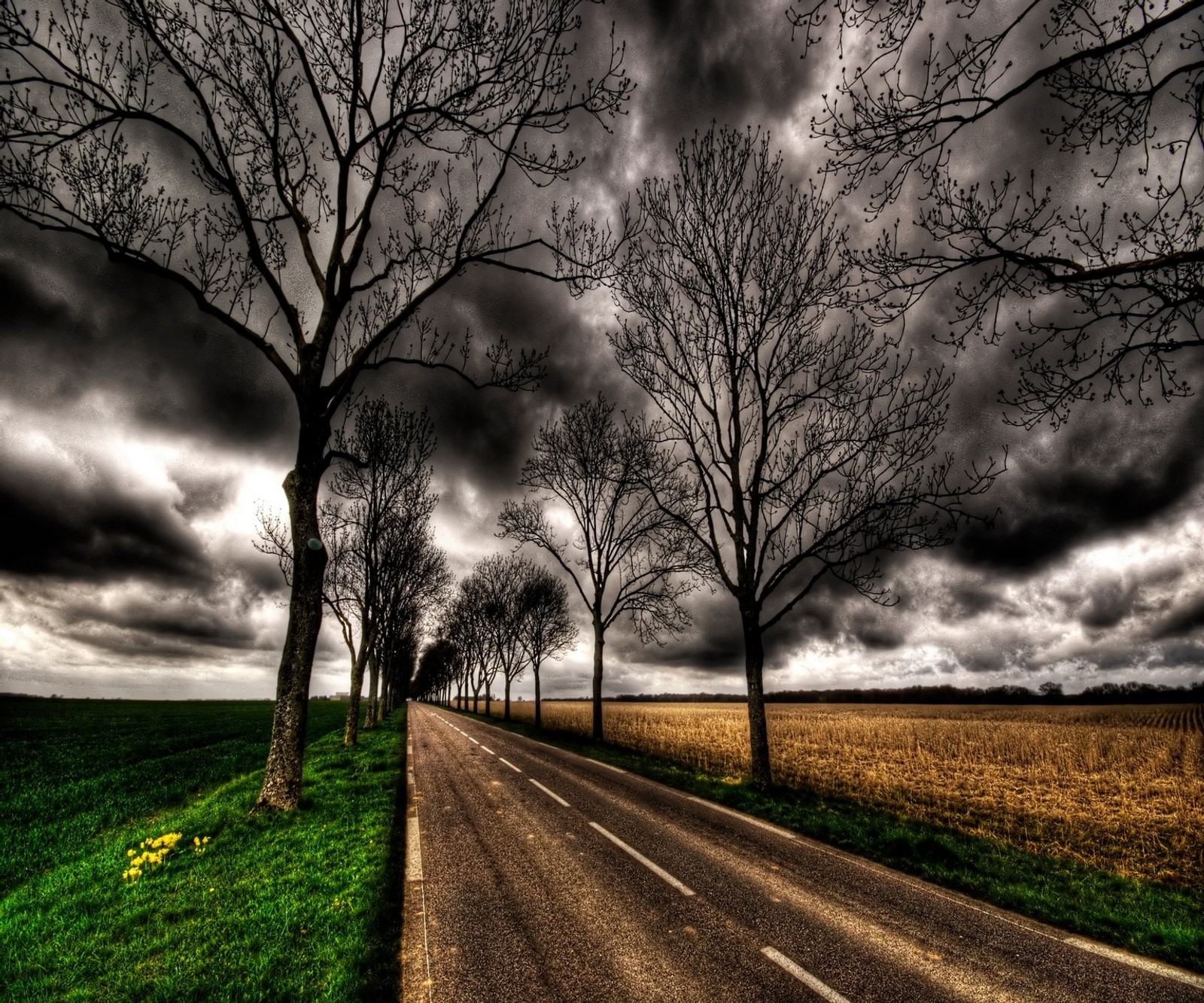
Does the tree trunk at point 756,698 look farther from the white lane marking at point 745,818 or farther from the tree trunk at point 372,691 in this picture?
the tree trunk at point 372,691

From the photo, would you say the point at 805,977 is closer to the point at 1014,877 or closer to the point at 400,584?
the point at 1014,877

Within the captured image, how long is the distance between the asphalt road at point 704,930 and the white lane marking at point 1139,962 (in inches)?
0.8

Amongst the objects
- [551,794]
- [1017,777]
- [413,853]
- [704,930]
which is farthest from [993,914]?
[1017,777]

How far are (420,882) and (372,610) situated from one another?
63.5 ft

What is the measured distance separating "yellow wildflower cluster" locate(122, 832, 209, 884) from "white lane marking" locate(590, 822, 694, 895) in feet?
17.6

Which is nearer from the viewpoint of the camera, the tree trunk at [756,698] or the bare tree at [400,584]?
the tree trunk at [756,698]

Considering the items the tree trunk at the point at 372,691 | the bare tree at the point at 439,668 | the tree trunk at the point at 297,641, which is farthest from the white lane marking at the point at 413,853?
the bare tree at the point at 439,668

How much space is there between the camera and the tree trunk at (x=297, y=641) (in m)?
8.87

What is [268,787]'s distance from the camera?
8828mm

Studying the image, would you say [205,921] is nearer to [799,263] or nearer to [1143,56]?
[1143,56]

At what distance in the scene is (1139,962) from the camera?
14.6 ft

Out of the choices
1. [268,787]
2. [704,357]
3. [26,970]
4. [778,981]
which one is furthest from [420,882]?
[704,357]

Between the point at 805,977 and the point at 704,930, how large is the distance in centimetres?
103

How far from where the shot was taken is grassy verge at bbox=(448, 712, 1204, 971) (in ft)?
16.5
